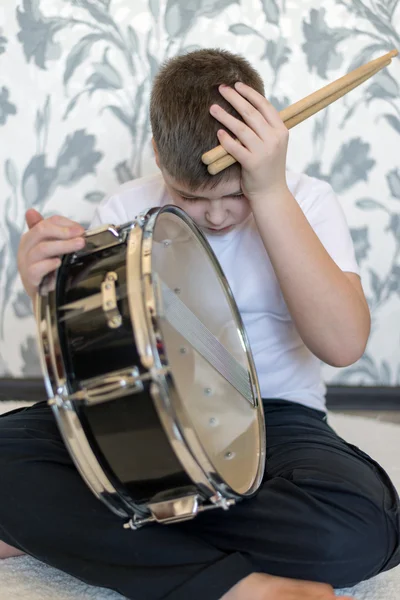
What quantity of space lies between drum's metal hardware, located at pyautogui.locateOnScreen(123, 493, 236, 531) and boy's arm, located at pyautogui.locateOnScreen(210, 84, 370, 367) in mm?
281

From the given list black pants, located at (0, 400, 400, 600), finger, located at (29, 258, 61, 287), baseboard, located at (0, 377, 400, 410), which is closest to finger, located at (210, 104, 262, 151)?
finger, located at (29, 258, 61, 287)

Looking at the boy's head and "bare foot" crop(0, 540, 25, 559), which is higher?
the boy's head

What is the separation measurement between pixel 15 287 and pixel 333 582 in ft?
3.25

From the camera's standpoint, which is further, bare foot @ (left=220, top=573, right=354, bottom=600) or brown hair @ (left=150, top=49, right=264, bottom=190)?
brown hair @ (left=150, top=49, right=264, bottom=190)

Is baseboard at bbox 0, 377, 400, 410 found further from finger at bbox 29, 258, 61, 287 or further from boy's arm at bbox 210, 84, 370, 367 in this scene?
finger at bbox 29, 258, 61, 287

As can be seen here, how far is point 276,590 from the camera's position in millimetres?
693

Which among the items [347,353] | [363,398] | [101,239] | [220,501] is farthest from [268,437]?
[363,398]

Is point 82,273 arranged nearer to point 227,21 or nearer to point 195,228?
point 195,228

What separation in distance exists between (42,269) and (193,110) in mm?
261

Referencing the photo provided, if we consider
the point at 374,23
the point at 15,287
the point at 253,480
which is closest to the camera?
the point at 253,480

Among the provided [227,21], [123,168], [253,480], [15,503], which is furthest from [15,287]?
[253,480]

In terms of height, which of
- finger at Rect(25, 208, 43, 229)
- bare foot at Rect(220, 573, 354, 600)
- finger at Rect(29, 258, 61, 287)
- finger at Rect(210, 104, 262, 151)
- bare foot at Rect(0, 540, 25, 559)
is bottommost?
bare foot at Rect(220, 573, 354, 600)

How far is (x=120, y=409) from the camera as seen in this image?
608 millimetres

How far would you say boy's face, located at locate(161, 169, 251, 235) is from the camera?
2.68ft
